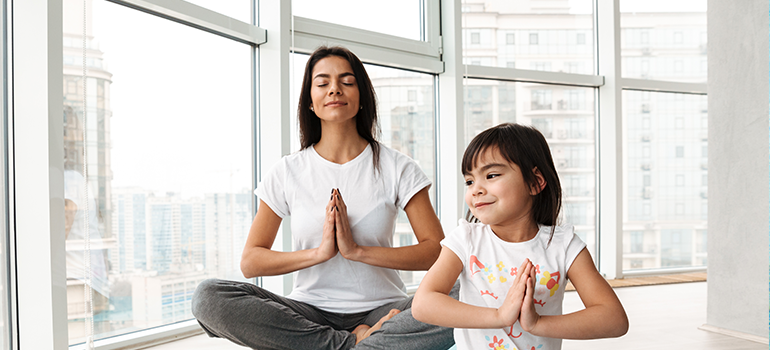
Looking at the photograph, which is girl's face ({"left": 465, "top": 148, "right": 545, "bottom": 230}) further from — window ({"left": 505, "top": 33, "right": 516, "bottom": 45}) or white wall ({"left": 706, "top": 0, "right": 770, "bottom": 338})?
window ({"left": 505, "top": 33, "right": 516, "bottom": 45})

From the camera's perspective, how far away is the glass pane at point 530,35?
11.8 ft

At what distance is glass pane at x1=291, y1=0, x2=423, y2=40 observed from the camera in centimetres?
294

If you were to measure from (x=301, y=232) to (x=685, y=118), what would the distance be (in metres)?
3.74

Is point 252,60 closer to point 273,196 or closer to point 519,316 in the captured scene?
point 273,196

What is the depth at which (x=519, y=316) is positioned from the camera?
1.03 metres

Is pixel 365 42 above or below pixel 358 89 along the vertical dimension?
above

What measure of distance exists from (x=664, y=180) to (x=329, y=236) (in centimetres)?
359

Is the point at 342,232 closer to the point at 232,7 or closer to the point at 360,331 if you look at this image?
the point at 360,331

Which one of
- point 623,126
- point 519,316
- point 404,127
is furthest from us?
point 623,126

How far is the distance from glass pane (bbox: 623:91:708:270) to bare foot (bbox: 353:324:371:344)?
3168 mm

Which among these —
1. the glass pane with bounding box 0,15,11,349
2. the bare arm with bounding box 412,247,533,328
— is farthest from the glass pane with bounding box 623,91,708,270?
the glass pane with bounding box 0,15,11,349

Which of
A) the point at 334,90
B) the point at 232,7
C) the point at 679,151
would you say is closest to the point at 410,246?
the point at 334,90

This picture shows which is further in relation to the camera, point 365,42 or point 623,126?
point 623,126

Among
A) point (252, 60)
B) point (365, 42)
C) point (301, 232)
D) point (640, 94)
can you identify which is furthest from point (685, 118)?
point (301, 232)
